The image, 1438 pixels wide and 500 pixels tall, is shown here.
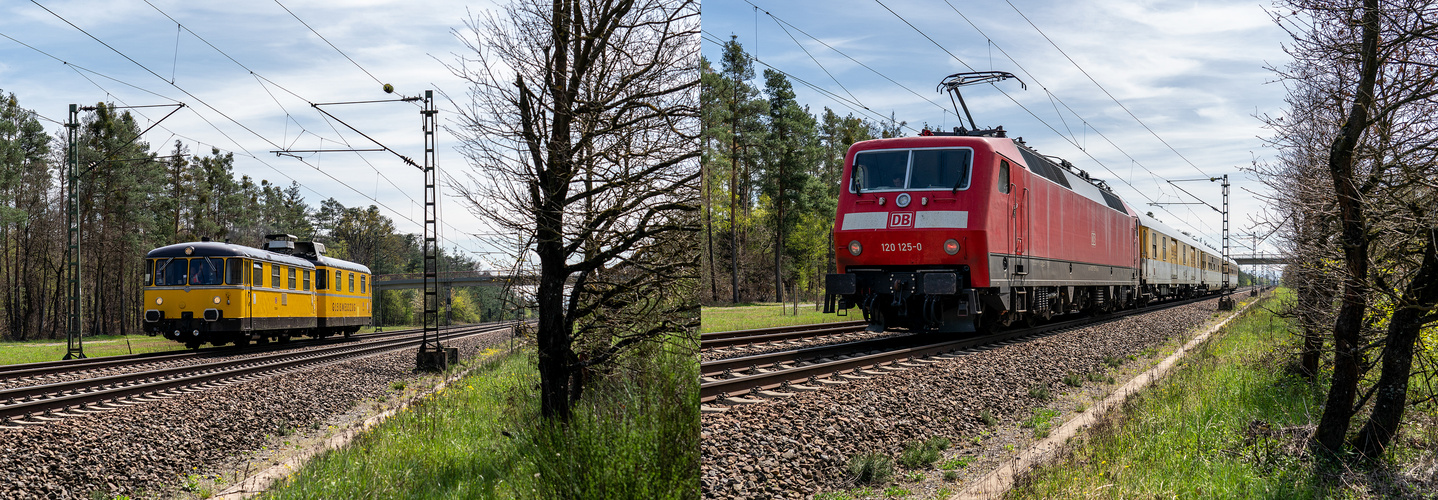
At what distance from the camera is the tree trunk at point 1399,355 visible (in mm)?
6988

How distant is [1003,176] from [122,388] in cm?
1384

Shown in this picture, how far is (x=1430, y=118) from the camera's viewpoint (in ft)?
22.7

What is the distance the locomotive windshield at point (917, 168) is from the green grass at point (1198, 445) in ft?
13.7

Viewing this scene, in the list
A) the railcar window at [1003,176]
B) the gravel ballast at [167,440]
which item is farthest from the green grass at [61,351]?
the railcar window at [1003,176]

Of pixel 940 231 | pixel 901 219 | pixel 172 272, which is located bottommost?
pixel 172 272

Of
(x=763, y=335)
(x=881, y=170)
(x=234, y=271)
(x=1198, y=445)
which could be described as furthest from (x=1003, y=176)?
(x=234, y=271)

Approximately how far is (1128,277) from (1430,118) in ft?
63.1

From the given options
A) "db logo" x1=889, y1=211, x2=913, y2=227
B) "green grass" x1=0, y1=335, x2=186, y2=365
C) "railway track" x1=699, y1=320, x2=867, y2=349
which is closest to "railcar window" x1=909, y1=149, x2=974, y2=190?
"db logo" x1=889, y1=211, x2=913, y2=227

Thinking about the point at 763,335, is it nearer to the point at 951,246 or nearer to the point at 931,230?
the point at 931,230

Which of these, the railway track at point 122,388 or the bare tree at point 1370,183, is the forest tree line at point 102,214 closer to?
the railway track at point 122,388

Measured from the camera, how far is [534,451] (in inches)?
233

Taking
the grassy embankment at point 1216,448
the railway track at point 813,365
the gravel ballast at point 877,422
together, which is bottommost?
the grassy embankment at point 1216,448

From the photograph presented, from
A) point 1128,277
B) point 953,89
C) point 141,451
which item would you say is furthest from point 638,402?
point 1128,277

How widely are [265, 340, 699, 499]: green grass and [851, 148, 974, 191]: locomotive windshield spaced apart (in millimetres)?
6438
